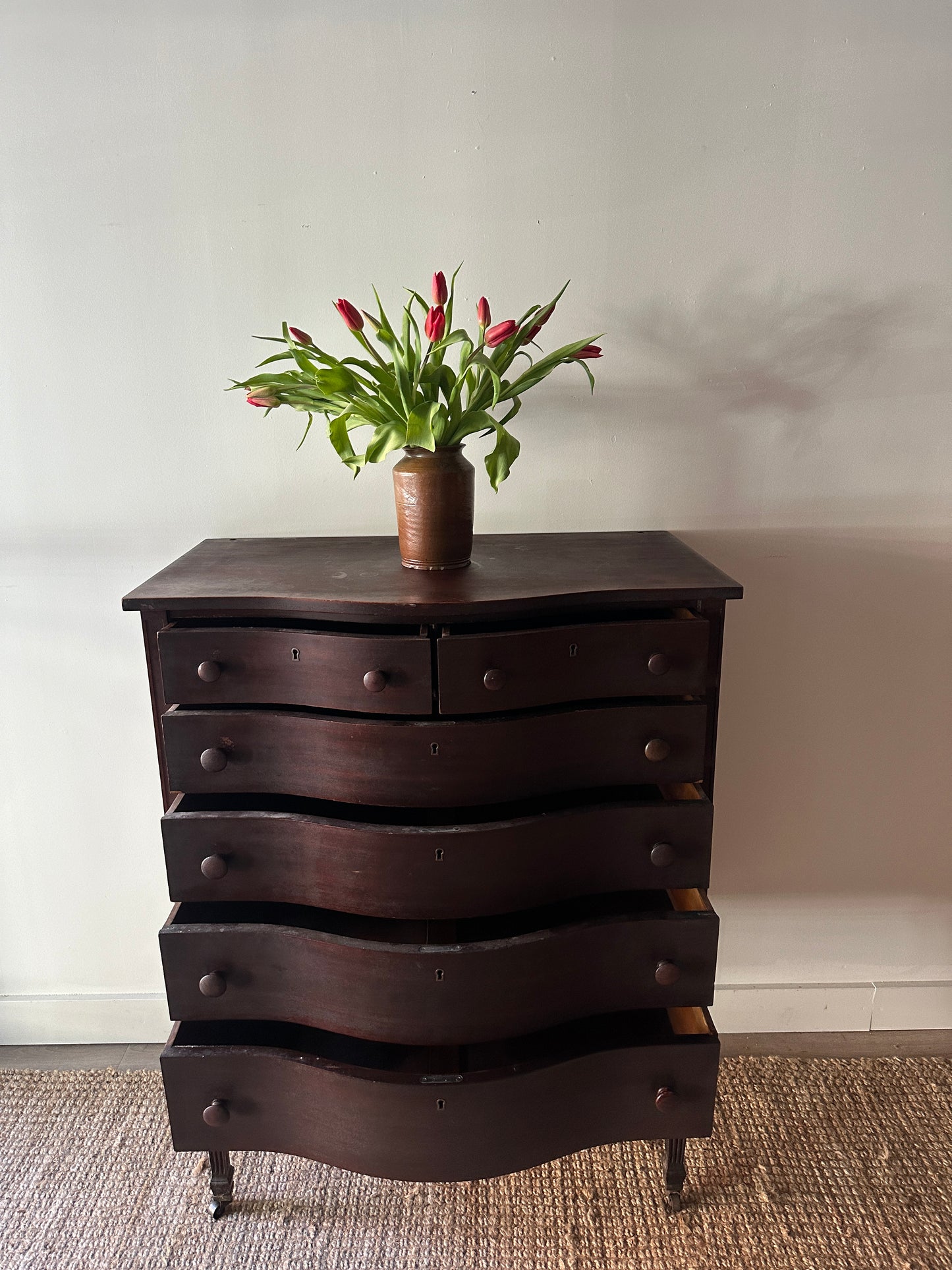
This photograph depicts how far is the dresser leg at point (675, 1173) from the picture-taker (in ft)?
4.50

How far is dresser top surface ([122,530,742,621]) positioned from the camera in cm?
112

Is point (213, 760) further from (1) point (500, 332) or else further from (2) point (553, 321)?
(2) point (553, 321)

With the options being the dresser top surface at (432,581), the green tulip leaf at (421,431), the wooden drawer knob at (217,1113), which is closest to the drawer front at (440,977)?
the wooden drawer knob at (217,1113)

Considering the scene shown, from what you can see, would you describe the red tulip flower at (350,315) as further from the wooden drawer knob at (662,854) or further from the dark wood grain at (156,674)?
the wooden drawer knob at (662,854)

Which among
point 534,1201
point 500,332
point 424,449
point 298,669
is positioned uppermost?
point 500,332

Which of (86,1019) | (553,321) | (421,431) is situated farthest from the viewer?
(86,1019)

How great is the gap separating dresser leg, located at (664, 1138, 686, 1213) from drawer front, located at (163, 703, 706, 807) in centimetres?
61

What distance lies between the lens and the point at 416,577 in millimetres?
1224

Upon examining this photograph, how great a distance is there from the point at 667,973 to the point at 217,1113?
672mm

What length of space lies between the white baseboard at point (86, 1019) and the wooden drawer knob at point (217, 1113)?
1.80ft

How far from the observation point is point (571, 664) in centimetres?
118

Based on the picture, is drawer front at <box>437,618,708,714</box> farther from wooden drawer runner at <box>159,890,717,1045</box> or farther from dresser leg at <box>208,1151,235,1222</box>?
dresser leg at <box>208,1151,235,1222</box>

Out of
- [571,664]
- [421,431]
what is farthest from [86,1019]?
[421,431]

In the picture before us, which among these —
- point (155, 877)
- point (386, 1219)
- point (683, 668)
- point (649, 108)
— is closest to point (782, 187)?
point (649, 108)
